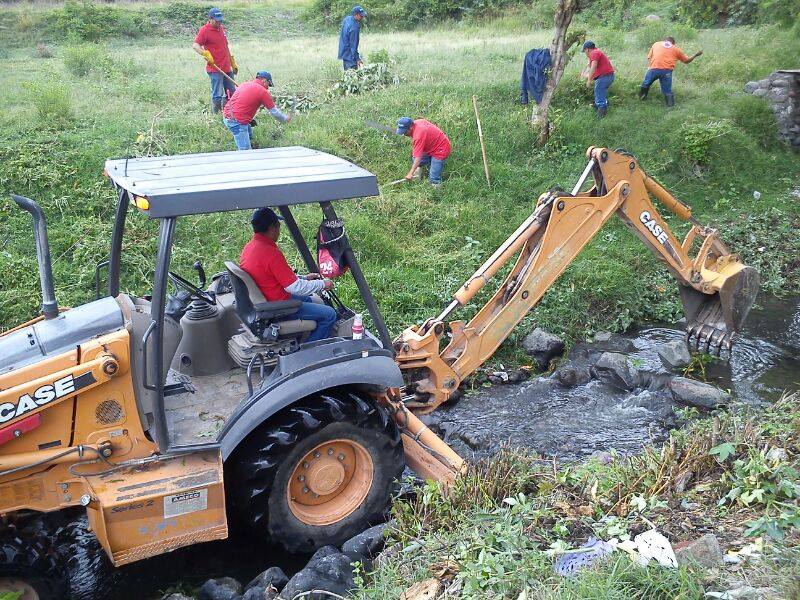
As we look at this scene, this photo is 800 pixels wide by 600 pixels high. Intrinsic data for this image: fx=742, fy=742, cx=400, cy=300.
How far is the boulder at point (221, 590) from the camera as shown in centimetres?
435

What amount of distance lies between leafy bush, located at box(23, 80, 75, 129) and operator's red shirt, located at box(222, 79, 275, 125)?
277 centimetres

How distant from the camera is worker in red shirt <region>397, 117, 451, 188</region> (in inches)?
419

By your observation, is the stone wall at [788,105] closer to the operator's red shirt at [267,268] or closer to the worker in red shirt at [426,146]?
the worker in red shirt at [426,146]

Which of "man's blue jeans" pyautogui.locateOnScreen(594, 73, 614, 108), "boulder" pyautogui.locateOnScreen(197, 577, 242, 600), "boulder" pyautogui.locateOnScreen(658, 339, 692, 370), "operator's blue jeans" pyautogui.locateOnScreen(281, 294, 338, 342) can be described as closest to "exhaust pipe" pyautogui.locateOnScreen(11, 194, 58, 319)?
"operator's blue jeans" pyautogui.locateOnScreen(281, 294, 338, 342)

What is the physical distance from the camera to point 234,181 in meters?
4.27

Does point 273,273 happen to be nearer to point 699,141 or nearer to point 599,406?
point 599,406

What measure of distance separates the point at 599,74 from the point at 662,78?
1.42 meters

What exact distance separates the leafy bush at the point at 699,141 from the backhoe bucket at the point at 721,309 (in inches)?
215

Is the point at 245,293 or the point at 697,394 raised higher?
the point at 245,293

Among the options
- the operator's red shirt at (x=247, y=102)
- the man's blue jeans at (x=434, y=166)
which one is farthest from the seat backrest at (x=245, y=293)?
the man's blue jeans at (x=434, y=166)

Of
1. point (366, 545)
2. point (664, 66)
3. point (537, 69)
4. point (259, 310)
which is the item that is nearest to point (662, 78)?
point (664, 66)

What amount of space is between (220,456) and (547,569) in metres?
1.99

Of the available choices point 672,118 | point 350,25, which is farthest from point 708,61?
point 350,25

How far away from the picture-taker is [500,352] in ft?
26.8
